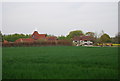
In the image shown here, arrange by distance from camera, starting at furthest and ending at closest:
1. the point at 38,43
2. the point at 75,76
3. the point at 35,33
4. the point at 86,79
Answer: the point at 35,33 → the point at 38,43 → the point at 75,76 → the point at 86,79

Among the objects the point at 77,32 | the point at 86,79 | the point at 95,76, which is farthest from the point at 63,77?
the point at 77,32

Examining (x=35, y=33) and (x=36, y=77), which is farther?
(x=35, y=33)

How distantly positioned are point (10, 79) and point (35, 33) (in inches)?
2111

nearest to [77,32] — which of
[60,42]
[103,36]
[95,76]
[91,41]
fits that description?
[91,41]

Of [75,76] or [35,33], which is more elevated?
[35,33]

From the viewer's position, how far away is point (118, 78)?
426cm

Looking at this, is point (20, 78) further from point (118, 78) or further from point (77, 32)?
point (77, 32)

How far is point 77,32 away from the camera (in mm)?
78062

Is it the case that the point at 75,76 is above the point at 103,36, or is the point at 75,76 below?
below

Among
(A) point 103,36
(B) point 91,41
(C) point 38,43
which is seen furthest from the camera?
(B) point 91,41

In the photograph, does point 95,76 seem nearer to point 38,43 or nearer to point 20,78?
point 20,78

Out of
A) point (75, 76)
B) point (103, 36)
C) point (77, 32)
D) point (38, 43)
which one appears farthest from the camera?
point (77, 32)

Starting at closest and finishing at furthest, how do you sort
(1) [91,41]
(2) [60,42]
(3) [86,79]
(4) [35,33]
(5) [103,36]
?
(3) [86,79]
(2) [60,42]
(5) [103,36]
(4) [35,33]
(1) [91,41]

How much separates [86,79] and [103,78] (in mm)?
626
